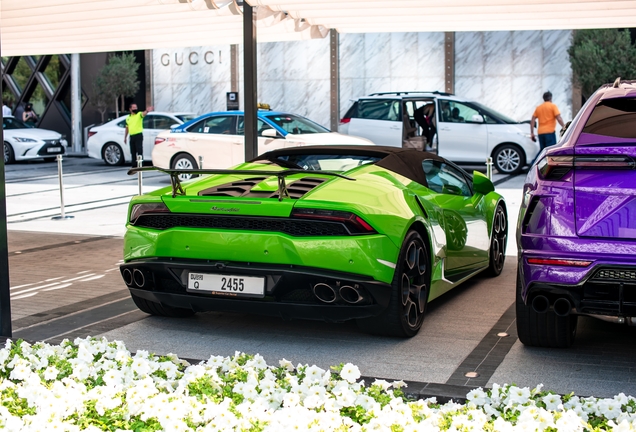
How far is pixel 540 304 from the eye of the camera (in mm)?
5023

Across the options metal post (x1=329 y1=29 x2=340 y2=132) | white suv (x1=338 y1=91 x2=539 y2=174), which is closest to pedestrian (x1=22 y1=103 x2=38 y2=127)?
metal post (x1=329 y1=29 x2=340 y2=132)

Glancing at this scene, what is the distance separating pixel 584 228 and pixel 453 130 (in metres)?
15.6

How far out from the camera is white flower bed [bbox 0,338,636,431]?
347 centimetres

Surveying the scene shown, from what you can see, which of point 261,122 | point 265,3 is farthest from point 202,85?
point 265,3

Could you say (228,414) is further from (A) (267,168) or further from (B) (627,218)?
(A) (267,168)

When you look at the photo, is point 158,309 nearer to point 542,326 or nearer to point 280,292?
point 280,292

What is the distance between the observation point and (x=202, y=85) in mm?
32844

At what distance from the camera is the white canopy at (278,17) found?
32.0 ft

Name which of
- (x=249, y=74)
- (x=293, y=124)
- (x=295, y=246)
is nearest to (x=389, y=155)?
(x=295, y=246)

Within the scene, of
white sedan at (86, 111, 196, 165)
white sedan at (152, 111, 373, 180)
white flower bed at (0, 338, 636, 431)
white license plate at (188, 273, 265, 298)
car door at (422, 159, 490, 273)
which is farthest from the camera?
white sedan at (86, 111, 196, 165)

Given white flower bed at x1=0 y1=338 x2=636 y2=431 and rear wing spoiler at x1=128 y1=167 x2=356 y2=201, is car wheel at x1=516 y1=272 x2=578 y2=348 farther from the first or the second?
white flower bed at x1=0 y1=338 x2=636 y2=431

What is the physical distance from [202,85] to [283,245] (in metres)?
28.1

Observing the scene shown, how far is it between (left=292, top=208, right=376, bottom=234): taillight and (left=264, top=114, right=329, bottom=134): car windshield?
42.1 feet

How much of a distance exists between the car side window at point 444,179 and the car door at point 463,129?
503 inches
